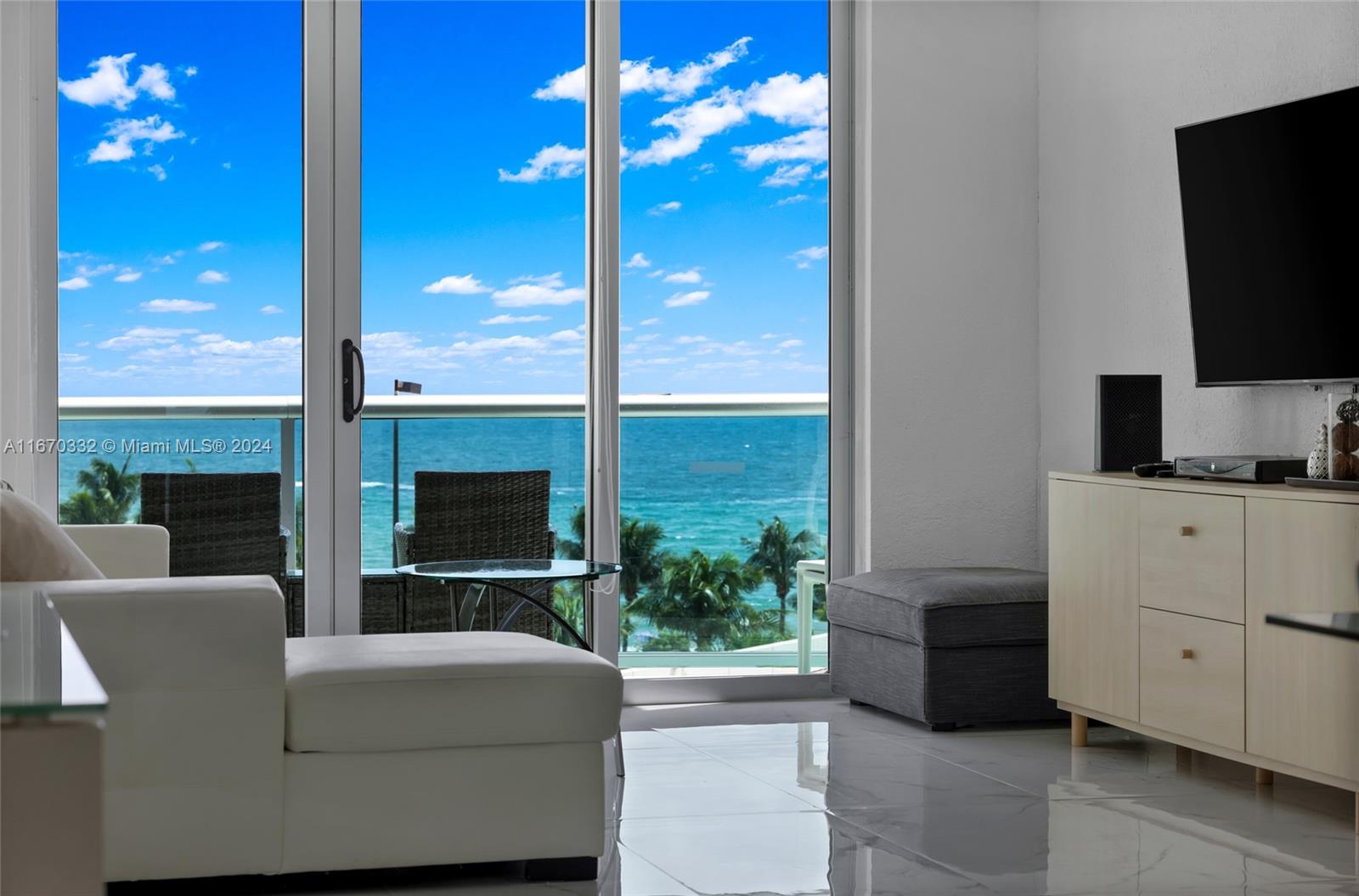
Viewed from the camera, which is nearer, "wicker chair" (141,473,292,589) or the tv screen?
the tv screen

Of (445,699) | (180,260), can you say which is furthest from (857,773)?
(180,260)

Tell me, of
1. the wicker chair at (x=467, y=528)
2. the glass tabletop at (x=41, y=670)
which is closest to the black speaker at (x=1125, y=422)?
the wicker chair at (x=467, y=528)

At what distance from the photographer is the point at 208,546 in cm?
451

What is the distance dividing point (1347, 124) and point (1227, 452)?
1.07 m

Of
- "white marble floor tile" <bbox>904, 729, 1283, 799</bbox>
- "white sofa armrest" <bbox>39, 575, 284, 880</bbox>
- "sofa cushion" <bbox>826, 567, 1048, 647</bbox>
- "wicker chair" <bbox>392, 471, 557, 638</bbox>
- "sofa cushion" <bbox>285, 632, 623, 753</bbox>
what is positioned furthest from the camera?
"wicker chair" <bbox>392, 471, 557, 638</bbox>

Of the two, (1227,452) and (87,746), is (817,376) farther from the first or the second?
(87,746)

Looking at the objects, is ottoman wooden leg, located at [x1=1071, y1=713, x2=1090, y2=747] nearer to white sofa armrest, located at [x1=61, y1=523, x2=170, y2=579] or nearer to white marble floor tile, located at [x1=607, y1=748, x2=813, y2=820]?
white marble floor tile, located at [x1=607, y1=748, x2=813, y2=820]

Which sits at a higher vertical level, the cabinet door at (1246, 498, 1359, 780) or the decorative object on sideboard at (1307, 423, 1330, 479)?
the decorative object on sideboard at (1307, 423, 1330, 479)

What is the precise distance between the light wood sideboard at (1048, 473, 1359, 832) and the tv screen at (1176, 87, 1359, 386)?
427mm

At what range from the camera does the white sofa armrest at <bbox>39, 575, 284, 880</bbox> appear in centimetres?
247

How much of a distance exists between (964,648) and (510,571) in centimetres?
147

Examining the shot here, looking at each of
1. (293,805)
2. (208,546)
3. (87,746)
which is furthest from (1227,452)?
(87,746)

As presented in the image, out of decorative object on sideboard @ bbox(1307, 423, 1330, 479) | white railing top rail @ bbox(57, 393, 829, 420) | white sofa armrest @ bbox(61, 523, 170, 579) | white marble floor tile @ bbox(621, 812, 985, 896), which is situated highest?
white railing top rail @ bbox(57, 393, 829, 420)

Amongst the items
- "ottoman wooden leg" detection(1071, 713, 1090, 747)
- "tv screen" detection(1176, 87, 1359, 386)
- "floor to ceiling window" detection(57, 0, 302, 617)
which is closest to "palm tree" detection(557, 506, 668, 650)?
"floor to ceiling window" detection(57, 0, 302, 617)
